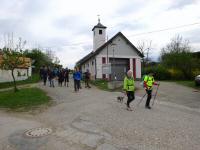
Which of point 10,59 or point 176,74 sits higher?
point 10,59

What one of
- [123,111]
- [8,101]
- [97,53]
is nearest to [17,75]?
[97,53]

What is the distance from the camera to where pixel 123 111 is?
9203 millimetres

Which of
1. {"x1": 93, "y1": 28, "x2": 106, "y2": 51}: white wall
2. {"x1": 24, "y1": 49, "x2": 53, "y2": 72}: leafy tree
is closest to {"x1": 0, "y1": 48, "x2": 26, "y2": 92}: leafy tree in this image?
{"x1": 93, "y1": 28, "x2": 106, "y2": 51}: white wall

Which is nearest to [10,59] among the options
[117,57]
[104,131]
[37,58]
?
[104,131]

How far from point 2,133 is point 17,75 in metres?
28.7

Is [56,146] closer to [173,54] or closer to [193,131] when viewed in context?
[193,131]

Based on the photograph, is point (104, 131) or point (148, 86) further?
point (148, 86)

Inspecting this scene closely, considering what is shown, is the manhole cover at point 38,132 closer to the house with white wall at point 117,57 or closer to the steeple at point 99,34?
the house with white wall at point 117,57

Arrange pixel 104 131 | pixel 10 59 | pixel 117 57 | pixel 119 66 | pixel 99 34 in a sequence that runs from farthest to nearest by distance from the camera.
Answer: pixel 99 34 < pixel 119 66 < pixel 117 57 < pixel 10 59 < pixel 104 131

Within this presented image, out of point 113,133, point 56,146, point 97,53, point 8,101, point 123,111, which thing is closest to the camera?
point 56,146

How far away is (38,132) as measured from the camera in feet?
21.2

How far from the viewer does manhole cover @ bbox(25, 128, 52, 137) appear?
622 centimetres

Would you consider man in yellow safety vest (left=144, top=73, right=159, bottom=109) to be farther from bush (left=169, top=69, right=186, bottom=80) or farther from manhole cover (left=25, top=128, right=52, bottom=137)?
bush (left=169, top=69, right=186, bottom=80)

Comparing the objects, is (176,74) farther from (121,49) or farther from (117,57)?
(117,57)
